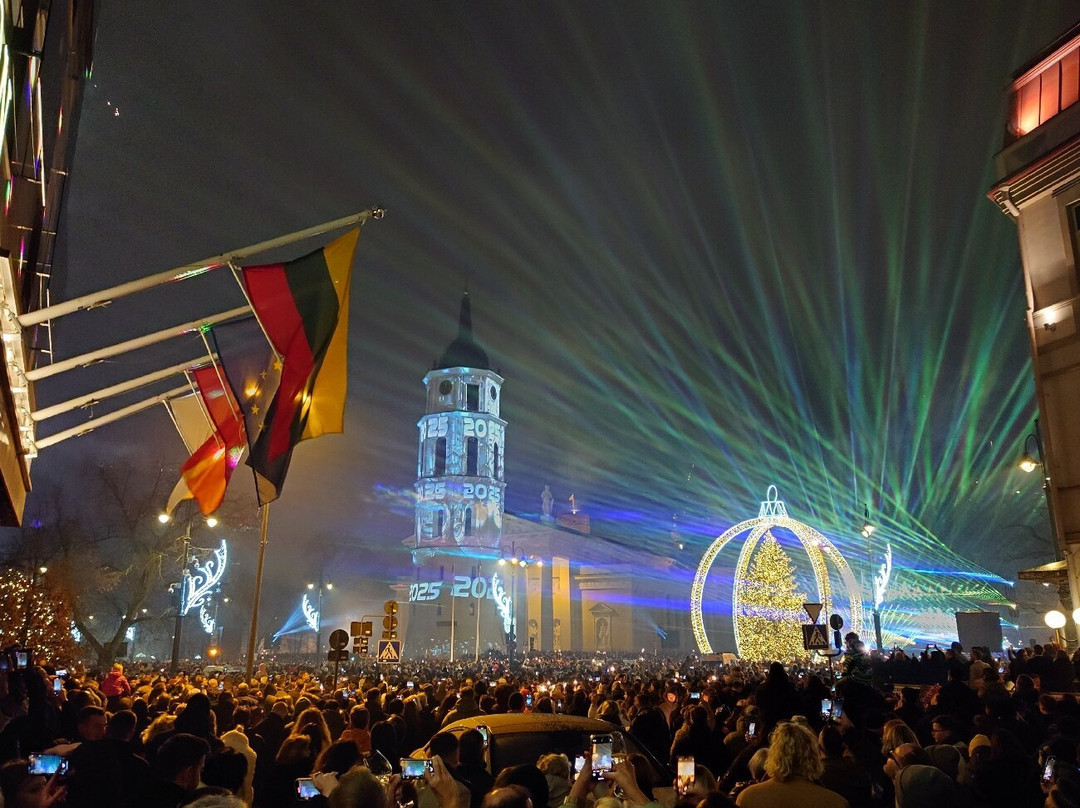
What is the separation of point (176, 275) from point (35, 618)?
65.6 ft

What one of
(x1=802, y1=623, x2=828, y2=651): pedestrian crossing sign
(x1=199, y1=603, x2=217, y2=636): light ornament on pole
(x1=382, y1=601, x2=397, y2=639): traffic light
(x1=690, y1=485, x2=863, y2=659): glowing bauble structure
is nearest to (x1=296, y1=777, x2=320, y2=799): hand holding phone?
(x1=802, y1=623, x2=828, y2=651): pedestrian crossing sign

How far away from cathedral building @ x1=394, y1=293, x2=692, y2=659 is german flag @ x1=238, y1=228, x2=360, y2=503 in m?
81.6

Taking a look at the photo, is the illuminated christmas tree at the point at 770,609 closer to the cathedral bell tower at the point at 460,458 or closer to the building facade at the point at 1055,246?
the building facade at the point at 1055,246

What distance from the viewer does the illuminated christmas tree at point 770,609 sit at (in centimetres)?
3581

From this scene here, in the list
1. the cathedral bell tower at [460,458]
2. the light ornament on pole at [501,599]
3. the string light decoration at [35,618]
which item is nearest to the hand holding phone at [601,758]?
the string light decoration at [35,618]

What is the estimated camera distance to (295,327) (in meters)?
12.6

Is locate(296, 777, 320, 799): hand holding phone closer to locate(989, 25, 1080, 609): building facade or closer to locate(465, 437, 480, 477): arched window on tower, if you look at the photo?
locate(989, 25, 1080, 609): building facade

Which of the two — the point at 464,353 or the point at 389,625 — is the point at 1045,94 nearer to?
the point at 389,625

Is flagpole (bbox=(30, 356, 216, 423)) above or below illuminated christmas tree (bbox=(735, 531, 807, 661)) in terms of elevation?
above

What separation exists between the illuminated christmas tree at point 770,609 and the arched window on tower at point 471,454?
2589 inches

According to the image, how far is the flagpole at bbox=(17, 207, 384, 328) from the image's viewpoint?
10.4 metres

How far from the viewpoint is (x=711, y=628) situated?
114 meters

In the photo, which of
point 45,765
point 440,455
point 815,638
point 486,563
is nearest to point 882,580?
point 815,638

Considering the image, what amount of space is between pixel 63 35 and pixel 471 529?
88.2 metres
